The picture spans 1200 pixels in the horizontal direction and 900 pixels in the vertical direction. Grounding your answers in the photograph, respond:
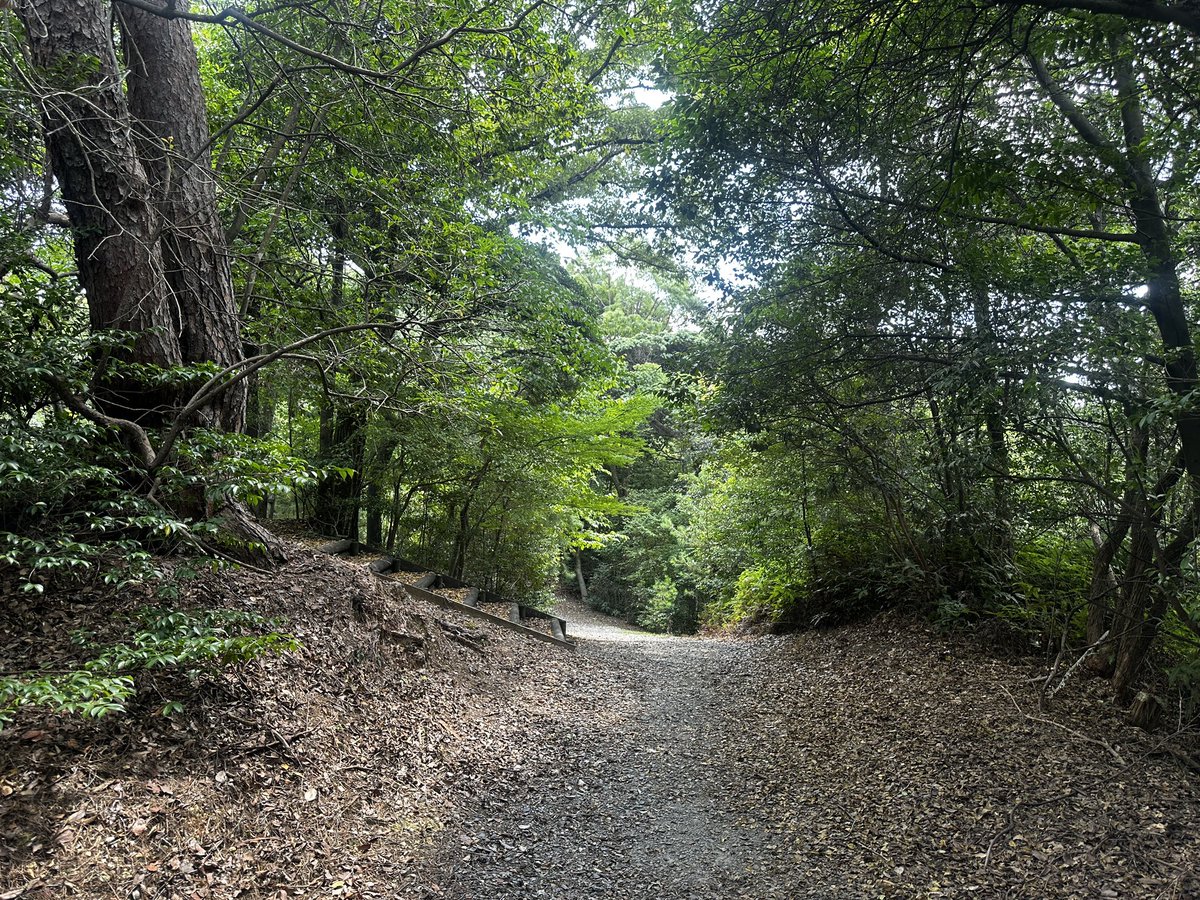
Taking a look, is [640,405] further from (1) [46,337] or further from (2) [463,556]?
(1) [46,337]

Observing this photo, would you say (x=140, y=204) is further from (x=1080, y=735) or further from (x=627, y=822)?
(x=1080, y=735)

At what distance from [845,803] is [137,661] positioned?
3.93 metres

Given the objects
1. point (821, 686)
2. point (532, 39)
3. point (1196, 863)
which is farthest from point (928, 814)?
point (532, 39)

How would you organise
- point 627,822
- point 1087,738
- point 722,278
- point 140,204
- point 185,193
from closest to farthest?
point 1087,738 < point 627,822 < point 140,204 < point 185,193 < point 722,278

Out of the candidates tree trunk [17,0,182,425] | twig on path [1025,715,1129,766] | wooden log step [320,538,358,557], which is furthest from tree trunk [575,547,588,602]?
tree trunk [17,0,182,425]

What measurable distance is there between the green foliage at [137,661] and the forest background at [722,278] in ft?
0.13

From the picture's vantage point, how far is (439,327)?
528cm

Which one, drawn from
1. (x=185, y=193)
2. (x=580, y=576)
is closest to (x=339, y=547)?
(x=185, y=193)

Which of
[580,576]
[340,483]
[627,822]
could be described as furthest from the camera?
[580,576]

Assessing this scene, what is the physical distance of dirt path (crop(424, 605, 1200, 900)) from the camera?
2934 millimetres

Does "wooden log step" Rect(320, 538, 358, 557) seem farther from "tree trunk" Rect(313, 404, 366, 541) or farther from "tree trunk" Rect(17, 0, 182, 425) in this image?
"tree trunk" Rect(17, 0, 182, 425)

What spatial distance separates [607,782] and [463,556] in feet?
20.9

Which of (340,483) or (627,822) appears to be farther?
(340,483)

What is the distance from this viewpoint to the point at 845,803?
12.3 feet
